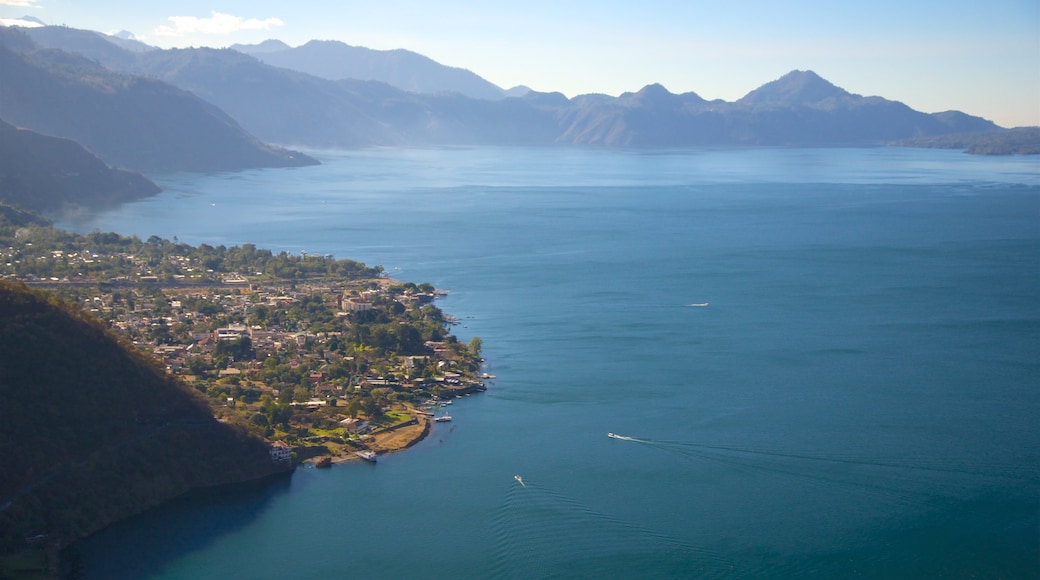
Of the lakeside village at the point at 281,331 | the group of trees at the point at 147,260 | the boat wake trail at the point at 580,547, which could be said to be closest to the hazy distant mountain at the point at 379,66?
the group of trees at the point at 147,260

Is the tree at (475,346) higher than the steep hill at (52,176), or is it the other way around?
the steep hill at (52,176)

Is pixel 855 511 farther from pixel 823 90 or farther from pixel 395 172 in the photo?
pixel 823 90

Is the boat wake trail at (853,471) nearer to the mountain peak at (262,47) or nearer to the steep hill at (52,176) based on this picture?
the steep hill at (52,176)

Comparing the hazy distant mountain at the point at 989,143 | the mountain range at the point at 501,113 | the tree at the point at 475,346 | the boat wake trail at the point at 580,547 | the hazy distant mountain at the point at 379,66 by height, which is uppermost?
the hazy distant mountain at the point at 379,66

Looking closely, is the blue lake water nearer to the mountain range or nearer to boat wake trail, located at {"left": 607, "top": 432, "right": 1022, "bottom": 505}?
boat wake trail, located at {"left": 607, "top": 432, "right": 1022, "bottom": 505}

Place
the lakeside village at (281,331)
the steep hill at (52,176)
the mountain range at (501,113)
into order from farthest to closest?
the mountain range at (501,113) < the steep hill at (52,176) < the lakeside village at (281,331)

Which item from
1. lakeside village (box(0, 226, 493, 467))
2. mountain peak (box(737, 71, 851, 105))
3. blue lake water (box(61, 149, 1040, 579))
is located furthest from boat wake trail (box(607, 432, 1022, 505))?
mountain peak (box(737, 71, 851, 105))

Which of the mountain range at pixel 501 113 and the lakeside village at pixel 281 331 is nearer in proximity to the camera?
the lakeside village at pixel 281 331
